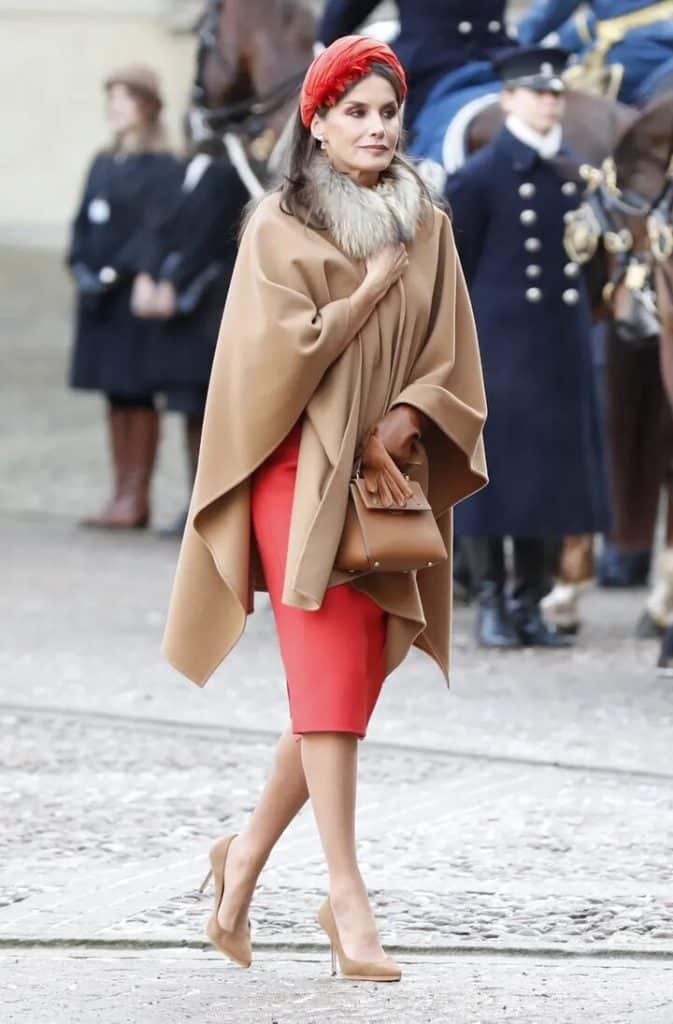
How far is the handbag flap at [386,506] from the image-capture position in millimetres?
4703

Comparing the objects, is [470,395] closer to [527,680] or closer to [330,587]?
[330,587]

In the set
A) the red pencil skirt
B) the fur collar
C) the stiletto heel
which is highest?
the fur collar

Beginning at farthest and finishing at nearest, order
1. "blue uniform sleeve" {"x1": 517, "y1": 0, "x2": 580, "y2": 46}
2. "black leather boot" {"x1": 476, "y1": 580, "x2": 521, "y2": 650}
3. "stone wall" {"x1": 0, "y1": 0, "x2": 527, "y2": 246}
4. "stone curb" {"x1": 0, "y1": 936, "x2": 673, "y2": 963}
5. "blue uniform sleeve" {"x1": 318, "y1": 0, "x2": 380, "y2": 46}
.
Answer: "stone wall" {"x1": 0, "y1": 0, "x2": 527, "y2": 246} → "blue uniform sleeve" {"x1": 517, "y1": 0, "x2": 580, "y2": 46} → "blue uniform sleeve" {"x1": 318, "y1": 0, "x2": 380, "y2": 46} → "black leather boot" {"x1": 476, "y1": 580, "x2": 521, "y2": 650} → "stone curb" {"x1": 0, "y1": 936, "x2": 673, "y2": 963}

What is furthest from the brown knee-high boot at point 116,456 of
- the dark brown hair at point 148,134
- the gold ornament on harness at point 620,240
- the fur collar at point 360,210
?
the fur collar at point 360,210

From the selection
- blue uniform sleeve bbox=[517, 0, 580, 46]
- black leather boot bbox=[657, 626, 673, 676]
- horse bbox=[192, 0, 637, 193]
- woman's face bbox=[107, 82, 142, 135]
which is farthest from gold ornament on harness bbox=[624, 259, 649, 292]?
woman's face bbox=[107, 82, 142, 135]

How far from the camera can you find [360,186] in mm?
4820

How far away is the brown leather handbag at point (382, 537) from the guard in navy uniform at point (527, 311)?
3.97 meters

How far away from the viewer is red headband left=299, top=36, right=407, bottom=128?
15.7 feet

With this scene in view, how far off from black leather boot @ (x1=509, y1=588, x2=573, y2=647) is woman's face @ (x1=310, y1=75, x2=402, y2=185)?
4293 mm

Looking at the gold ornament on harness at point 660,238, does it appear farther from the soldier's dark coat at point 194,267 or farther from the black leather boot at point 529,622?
the soldier's dark coat at point 194,267

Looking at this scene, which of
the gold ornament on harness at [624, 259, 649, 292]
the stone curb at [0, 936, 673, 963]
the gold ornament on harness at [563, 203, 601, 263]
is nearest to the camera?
the stone curb at [0, 936, 673, 963]

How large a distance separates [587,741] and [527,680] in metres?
1.09

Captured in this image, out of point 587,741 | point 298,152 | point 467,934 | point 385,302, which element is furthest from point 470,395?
point 587,741

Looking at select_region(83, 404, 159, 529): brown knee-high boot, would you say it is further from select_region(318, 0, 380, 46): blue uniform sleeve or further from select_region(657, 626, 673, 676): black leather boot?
select_region(657, 626, 673, 676): black leather boot
